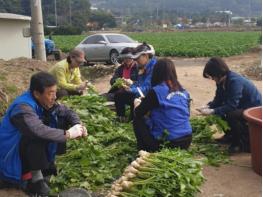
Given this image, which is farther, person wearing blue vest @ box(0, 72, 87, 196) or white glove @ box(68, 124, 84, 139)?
white glove @ box(68, 124, 84, 139)

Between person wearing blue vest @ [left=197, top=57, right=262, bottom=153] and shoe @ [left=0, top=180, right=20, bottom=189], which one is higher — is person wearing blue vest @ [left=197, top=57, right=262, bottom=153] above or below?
above

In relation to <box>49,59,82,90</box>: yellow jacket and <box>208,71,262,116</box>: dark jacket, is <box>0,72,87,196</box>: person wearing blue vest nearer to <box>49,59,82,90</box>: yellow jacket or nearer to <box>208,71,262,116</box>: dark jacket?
<box>208,71,262,116</box>: dark jacket

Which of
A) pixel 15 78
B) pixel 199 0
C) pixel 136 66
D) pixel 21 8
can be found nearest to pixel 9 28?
pixel 15 78

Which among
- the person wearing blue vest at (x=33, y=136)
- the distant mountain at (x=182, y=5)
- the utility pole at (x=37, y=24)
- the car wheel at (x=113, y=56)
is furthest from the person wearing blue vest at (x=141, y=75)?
the distant mountain at (x=182, y=5)

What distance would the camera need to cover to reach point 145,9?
149375 mm

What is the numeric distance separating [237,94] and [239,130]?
1.58 feet

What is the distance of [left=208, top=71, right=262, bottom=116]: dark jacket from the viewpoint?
19.4 feet

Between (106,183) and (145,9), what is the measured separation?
483 ft

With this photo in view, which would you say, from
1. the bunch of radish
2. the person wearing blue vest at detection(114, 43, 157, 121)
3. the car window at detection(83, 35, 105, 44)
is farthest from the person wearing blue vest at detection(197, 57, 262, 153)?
the car window at detection(83, 35, 105, 44)

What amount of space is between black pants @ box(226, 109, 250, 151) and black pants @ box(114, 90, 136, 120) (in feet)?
6.14

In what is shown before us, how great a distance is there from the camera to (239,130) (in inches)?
240

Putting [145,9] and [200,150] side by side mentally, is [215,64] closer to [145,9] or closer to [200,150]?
[200,150]

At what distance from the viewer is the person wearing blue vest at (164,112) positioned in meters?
5.20

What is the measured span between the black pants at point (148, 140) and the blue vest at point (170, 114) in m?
0.05
